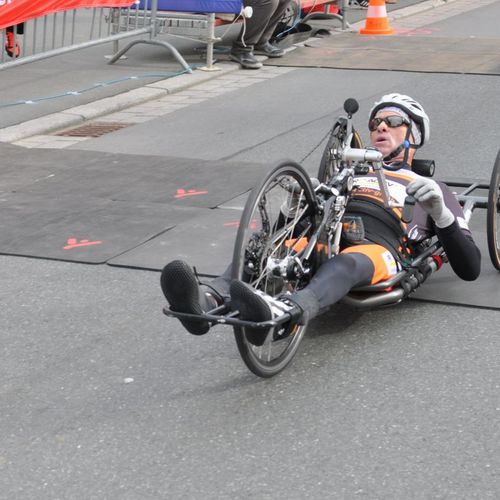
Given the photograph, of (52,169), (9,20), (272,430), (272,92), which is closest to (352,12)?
(272,92)

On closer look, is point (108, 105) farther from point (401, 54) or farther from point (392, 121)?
point (392, 121)

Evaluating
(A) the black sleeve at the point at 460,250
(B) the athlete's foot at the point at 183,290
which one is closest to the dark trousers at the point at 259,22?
(A) the black sleeve at the point at 460,250

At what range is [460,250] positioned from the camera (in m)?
5.22

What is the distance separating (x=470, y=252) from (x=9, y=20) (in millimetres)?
6790

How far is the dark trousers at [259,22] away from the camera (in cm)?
1323

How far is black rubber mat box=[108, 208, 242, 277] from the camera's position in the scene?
6.21 meters

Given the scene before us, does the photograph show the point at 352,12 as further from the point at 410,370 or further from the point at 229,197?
the point at 410,370

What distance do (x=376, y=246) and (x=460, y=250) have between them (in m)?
0.41

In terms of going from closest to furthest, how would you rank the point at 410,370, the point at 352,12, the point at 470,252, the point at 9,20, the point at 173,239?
1. the point at 410,370
2. the point at 470,252
3. the point at 173,239
4. the point at 9,20
5. the point at 352,12

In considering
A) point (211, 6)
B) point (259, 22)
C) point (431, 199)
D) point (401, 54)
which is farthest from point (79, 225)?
point (401, 54)

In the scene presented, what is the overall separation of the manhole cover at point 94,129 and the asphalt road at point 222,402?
3916 millimetres

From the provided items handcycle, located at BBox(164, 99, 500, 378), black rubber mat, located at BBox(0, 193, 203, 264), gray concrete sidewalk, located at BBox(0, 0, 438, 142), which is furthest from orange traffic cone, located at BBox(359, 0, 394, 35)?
handcycle, located at BBox(164, 99, 500, 378)

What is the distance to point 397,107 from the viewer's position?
5672 mm

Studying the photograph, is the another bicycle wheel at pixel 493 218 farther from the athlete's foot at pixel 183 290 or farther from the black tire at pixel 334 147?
the athlete's foot at pixel 183 290
